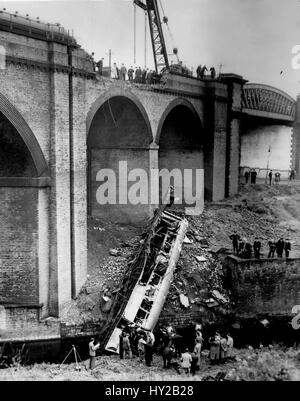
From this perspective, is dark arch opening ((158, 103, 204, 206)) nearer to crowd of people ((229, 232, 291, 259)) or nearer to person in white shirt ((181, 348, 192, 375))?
crowd of people ((229, 232, 291, 259))

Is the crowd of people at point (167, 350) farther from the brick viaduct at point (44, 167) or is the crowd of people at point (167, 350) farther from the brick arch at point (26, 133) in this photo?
the brick arch at point (26, 133)

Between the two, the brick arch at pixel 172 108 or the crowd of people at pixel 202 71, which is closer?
the brick arch at pixel 172 108

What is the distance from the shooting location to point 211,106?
2470 cm

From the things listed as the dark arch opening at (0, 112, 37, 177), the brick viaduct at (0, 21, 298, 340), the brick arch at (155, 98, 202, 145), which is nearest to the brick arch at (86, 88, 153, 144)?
the brick viaduct at (0, 21, 298, 340)

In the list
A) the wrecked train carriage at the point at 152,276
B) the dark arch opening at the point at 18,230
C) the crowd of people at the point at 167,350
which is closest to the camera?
the crowd of people at the point at 167,350

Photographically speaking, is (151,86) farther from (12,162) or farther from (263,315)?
Answer: (263,315)

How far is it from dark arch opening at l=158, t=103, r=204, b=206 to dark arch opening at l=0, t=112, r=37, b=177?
10.3 metres

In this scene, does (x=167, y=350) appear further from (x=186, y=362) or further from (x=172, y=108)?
(x=172, y=108)

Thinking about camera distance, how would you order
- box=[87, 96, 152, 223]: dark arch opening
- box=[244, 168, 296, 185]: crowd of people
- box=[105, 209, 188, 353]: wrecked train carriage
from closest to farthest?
box=[105, 209, 188, 353]: wrecked train carriage
box=[87, 96, 152, 223]: dark arch opening
box=[244, 168, 296, 185]: crowd of people

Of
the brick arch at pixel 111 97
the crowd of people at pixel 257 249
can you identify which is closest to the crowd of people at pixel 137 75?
the brick arch at pixel 111 97

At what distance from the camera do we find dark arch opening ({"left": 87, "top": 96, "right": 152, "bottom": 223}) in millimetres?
20344

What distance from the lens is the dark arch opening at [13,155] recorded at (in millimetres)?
14336

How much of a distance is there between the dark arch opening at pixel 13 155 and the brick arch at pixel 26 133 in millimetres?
100
